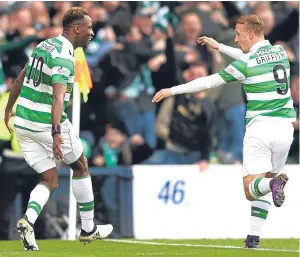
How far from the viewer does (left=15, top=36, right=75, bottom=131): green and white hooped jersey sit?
25.7 ft

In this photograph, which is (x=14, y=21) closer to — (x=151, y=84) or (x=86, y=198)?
(x=151, y=84)

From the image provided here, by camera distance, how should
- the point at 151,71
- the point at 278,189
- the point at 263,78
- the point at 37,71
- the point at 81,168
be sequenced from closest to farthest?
the point at 278,189, the point at 37,71, the point at 263,78, the point at 81,168, the point at 151,71

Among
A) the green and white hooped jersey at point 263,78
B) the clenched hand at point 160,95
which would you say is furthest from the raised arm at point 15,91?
the green and white hooped jersey at point 263,78

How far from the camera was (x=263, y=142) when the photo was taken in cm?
812

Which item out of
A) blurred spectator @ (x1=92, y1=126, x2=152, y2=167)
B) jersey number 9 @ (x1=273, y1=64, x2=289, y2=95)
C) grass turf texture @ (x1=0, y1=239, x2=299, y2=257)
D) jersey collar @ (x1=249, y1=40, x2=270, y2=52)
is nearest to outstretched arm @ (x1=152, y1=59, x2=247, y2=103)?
jersey collar @ (x1=249, y1=40, x2=270, y2=52)

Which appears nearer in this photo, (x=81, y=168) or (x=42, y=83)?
(x=42, y=83)

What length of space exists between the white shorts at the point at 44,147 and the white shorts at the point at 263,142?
1.53m

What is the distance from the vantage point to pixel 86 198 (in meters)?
8.44

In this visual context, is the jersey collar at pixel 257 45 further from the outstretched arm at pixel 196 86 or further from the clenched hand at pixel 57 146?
the clenched hand at pixel 57 146

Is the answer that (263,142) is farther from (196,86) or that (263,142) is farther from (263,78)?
(196,86)

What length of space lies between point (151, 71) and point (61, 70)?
5.10 metres

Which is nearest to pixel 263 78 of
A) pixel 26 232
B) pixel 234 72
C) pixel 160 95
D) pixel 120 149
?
pixel 234 72

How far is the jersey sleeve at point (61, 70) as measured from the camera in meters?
7.65

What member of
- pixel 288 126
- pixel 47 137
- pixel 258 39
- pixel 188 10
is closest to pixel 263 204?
pixel 288 126
